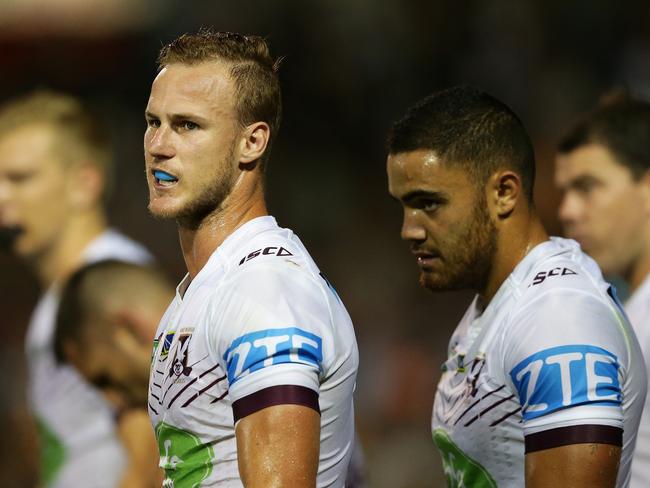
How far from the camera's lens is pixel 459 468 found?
4.04 m

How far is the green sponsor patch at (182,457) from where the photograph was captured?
130 inches

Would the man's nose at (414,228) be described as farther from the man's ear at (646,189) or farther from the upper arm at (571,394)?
Answer: the man's ear at (646,189)

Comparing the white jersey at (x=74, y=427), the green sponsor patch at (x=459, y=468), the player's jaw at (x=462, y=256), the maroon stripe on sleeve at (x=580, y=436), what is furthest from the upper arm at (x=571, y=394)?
the white jersey at (x=74, y=427)

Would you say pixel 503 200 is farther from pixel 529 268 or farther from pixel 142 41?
pixel 142 41

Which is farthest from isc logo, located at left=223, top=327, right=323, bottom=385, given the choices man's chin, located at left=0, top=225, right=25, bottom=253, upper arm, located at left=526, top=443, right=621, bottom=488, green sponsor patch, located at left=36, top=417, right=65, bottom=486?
man's chin, located at left=0, top=225, right=25, bottom=253

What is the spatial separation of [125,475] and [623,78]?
287 inches

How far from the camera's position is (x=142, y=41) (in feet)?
45.0

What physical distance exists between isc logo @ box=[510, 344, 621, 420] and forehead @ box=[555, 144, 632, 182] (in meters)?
2.22

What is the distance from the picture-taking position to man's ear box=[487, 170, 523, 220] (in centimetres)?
411

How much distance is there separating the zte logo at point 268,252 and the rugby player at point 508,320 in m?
0.79

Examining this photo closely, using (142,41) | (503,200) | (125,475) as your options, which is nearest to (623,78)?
(142,41)

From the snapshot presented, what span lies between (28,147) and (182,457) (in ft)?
13.2

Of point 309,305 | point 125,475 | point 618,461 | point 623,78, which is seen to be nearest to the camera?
point 309,305

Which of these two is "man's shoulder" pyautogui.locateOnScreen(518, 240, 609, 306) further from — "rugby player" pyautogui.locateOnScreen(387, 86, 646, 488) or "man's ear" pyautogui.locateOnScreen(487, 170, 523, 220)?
"man's ear" pyautogui.locateOnScreen(487, 170, 523, 220)
